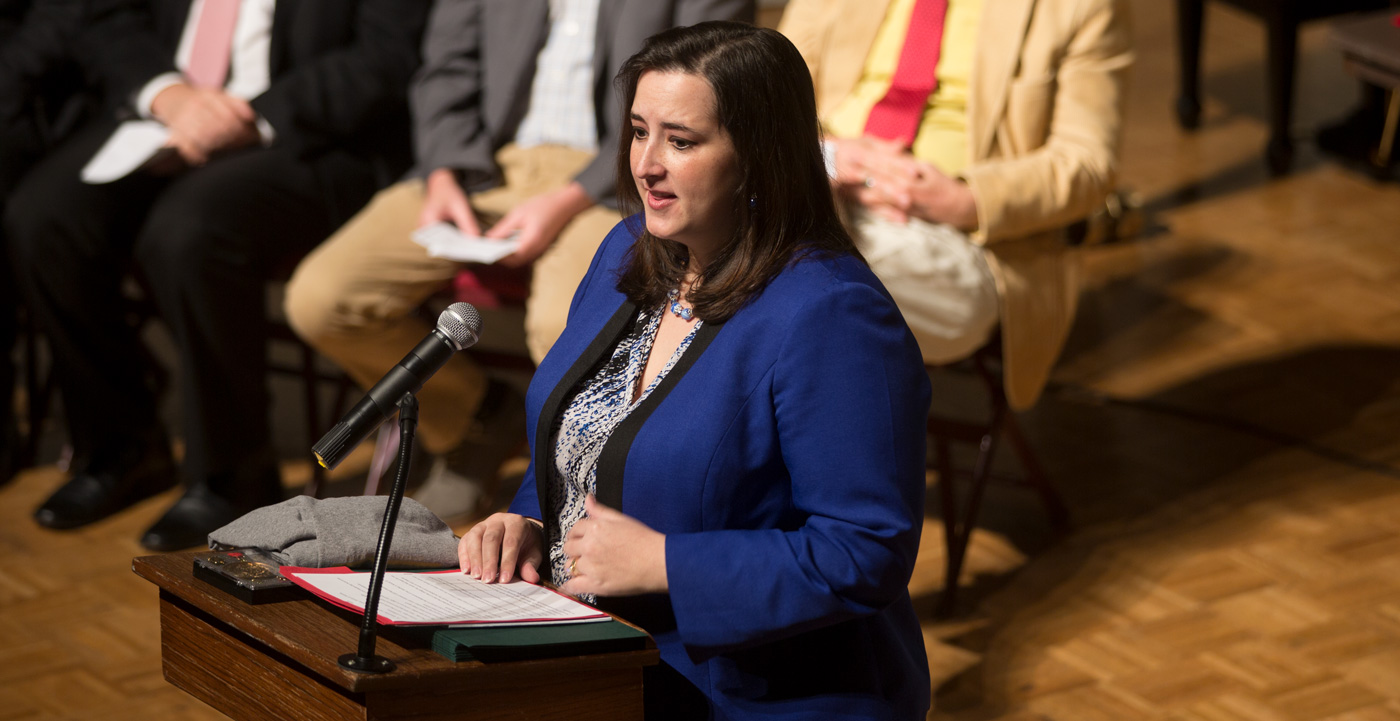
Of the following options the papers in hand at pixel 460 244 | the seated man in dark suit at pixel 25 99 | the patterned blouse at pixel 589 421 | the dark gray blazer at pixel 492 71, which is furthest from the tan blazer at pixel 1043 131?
the seated man in dark suit at pixel 25 99

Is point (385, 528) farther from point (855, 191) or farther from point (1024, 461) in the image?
point (1024, 461)

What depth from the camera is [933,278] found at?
8.98 ft

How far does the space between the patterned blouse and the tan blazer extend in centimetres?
124

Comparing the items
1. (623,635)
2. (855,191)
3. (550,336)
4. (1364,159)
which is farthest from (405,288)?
(1364,159)

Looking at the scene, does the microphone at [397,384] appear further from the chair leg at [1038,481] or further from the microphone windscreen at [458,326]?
the chair leg at [1038,481]

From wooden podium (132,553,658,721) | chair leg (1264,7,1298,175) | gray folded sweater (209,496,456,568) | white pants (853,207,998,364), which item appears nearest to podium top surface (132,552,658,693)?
wooden podium (132,553,658,721)

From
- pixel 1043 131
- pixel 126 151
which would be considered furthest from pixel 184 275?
pixel 1043 131

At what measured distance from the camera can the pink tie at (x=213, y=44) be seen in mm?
3590

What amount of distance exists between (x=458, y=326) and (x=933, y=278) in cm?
148

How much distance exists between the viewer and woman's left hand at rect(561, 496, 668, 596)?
149 centimetres

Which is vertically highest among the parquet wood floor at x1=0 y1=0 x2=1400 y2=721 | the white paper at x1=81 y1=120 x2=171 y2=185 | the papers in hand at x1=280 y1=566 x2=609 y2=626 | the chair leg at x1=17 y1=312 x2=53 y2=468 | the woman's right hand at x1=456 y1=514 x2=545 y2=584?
the white paper at x1=81 y1=120 x2=171 y2=185

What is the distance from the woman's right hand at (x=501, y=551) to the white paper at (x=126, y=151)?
2.06 metres

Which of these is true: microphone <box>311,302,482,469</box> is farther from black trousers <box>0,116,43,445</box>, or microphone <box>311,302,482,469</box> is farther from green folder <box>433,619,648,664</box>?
black trousers <box>0,116,43,445</box>

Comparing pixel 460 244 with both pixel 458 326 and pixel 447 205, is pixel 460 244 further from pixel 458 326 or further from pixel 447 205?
pixel 458 326
